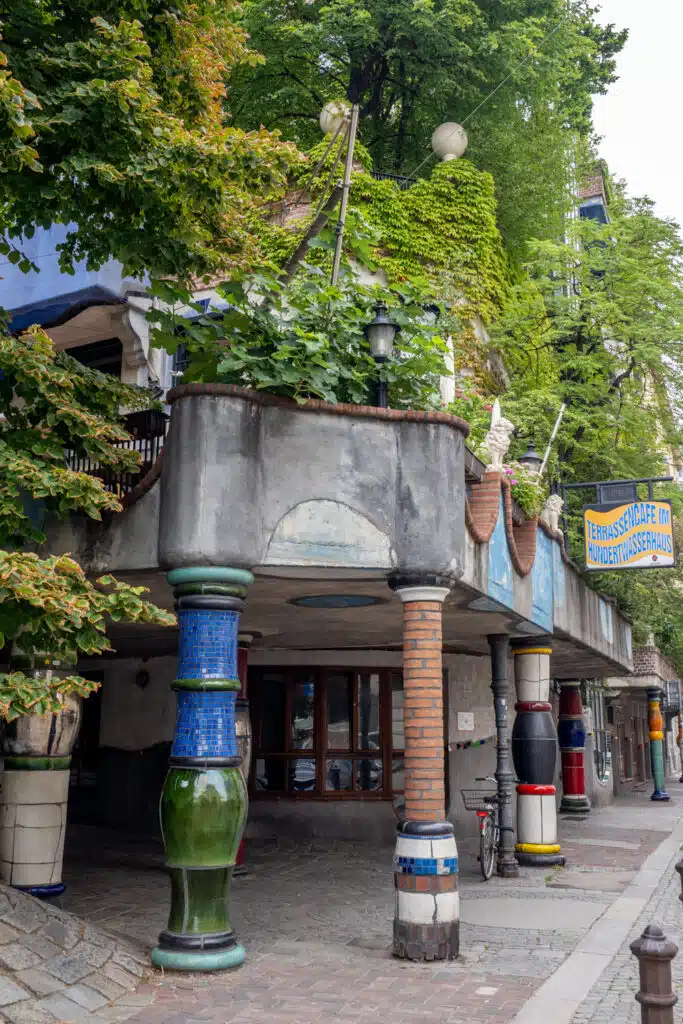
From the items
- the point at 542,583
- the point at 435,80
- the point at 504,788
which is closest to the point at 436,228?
the point at 435,80

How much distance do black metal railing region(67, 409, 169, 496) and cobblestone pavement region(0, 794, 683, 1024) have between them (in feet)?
12.5

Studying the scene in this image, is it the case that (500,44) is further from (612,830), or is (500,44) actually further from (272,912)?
(272,912)

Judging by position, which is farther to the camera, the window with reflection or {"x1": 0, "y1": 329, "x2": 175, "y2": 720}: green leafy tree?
the window with reflection

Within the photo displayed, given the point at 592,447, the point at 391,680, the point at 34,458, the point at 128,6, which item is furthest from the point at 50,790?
the point at 592,447

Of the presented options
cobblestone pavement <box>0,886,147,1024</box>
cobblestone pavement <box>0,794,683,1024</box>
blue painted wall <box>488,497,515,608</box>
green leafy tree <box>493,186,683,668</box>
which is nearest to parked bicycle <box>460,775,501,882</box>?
cobblestone pavement <box>0,794,683,1024</box>

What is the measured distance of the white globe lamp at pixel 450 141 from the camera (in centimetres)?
1892

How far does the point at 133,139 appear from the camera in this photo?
800cm

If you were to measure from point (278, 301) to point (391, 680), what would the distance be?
31.7 feet

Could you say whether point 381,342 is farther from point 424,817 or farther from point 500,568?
point 424,817

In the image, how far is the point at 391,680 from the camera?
1702 centimetres

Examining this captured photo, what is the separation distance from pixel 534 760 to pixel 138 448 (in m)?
6.81

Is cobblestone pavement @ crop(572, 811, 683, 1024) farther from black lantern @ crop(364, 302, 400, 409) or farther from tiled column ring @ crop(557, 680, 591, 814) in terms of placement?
tiled column ring @ crop(557, 680, 591, 814)

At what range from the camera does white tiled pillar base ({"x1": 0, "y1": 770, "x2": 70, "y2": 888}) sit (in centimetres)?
891

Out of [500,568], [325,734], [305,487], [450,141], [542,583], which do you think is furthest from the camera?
[450,141]
